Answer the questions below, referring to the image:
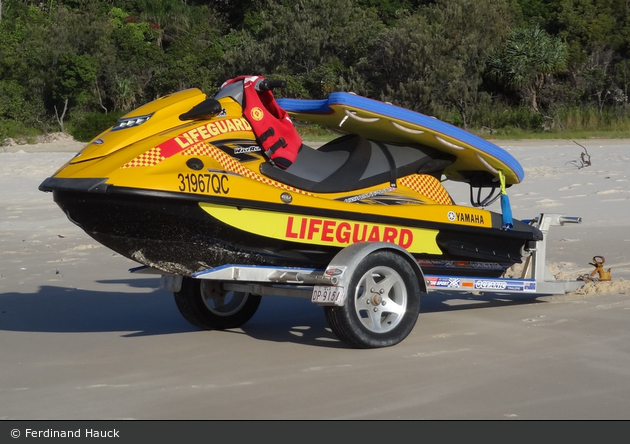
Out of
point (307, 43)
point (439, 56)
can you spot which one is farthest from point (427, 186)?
point (307, 43)

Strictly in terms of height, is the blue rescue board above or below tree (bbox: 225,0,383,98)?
below

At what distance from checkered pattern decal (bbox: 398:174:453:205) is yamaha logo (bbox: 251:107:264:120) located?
1128mm

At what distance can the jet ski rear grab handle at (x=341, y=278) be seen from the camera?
4812 millimetres

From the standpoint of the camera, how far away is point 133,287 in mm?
7566

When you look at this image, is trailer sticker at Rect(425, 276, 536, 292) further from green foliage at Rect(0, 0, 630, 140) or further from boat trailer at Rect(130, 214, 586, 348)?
green foliage at Rect(0, 0, 630, 140)

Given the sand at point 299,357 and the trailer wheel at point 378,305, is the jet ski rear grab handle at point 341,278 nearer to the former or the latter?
the trailer wheel at point 378,305

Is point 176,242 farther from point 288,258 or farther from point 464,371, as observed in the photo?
point 464,371

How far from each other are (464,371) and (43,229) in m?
8.22

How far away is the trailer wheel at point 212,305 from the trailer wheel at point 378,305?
1133 mm

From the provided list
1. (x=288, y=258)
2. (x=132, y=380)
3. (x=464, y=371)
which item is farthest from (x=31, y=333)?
(x=464, y=371)

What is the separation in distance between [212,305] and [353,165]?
1419 millimetres

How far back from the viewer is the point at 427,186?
5.85m

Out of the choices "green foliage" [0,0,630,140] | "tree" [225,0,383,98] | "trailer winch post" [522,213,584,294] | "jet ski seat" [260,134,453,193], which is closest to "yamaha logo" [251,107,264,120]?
"jet ski seat" [260,134,453,193]

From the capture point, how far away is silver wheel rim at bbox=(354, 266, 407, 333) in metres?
5.00
